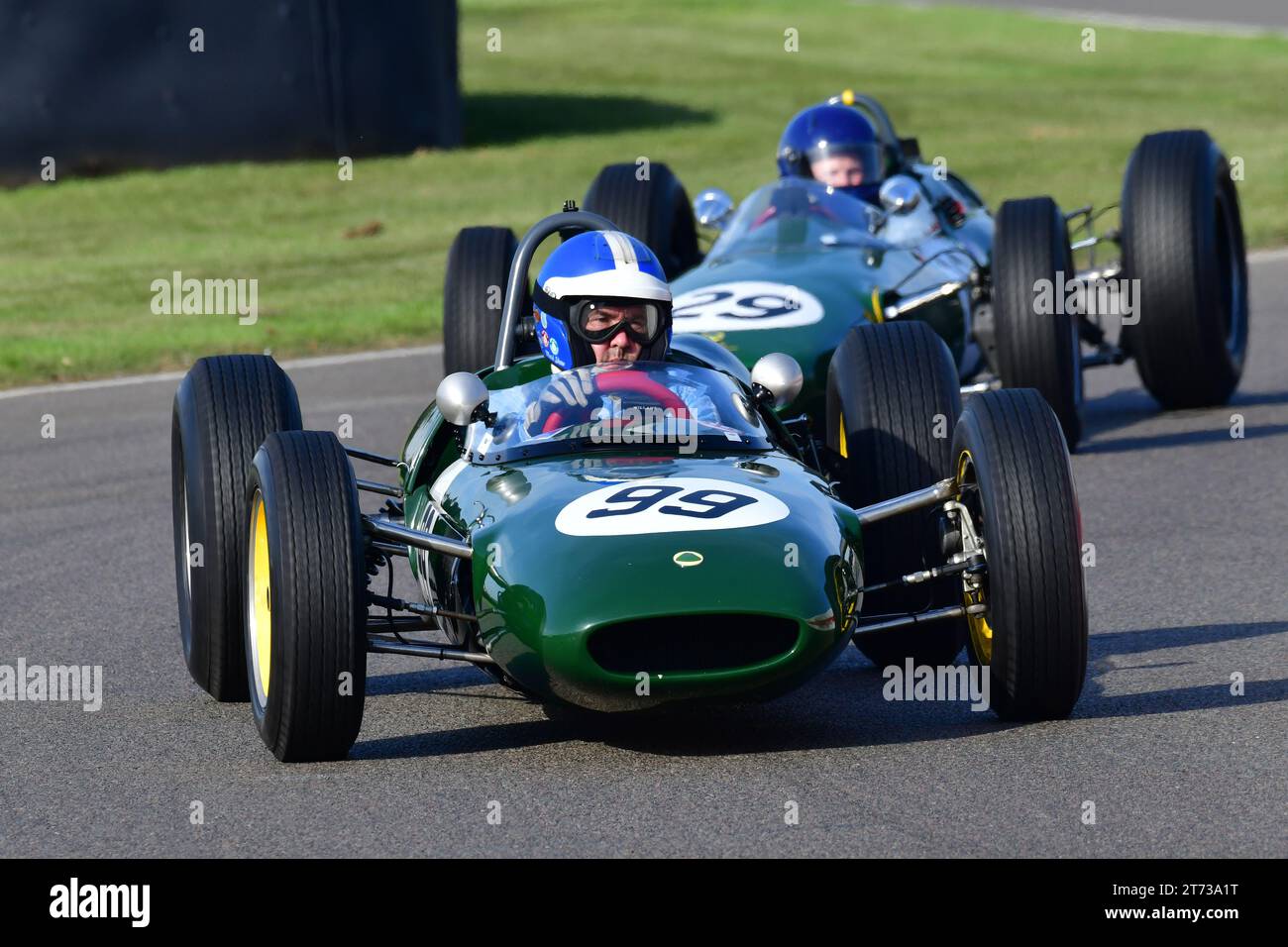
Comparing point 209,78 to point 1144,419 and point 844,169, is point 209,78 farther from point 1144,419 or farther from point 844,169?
point 1144,419

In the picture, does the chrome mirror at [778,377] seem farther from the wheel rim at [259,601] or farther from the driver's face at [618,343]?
the wheel rim at [259,601]

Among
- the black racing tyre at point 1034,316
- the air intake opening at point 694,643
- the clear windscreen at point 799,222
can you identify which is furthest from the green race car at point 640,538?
the clear windscreen at point 799,222

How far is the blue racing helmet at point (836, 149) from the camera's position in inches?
515

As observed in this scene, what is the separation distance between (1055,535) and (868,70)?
1186 inches

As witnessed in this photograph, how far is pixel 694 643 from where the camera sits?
6105 millimetres

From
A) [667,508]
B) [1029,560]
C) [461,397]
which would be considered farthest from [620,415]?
[1029,560]

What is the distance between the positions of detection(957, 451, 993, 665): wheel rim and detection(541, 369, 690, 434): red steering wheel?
2.86ft

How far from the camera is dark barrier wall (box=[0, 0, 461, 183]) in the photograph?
22.1 metres

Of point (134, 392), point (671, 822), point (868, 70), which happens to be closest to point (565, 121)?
point (868, 70)

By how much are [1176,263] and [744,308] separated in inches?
106

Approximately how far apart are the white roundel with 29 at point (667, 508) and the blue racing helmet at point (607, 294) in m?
1.13

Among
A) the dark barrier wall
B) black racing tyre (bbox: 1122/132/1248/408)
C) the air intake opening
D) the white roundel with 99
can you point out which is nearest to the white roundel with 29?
the air intake opening

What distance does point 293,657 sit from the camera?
20.3ft

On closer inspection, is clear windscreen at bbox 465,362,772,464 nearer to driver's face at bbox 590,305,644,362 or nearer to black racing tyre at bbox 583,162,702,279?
driver's face at bbox 590,305,644,362
